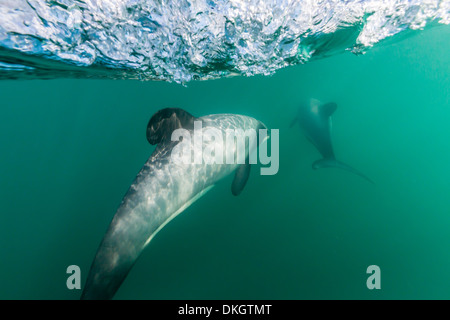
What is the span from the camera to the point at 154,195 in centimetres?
374

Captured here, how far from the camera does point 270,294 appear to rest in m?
10.6

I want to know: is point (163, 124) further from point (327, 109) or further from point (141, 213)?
point (327, 109)

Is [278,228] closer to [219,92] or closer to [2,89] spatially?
[219,92]

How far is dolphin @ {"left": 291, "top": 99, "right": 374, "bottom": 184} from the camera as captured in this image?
1135cm

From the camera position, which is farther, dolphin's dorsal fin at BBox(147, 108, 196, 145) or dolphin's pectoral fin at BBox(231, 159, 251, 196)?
dolphin's pectoral fin at BBox(231, 159, 251, 196)

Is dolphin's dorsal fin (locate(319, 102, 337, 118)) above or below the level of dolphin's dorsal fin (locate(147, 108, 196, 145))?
above

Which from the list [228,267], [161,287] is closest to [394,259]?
[228,267]

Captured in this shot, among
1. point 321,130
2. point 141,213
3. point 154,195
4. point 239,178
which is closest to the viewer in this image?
point 141,213

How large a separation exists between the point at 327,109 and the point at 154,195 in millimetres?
10563

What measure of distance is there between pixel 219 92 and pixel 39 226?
17.9 metres

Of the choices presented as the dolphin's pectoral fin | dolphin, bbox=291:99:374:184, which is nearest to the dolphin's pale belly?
the dolphin's pectoral fin

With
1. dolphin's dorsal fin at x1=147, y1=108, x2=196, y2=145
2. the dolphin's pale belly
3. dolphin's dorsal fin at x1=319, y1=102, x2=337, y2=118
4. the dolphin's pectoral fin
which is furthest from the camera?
dolphin's dorsal fin at x1=319, y1=102, x2=337, y2=118

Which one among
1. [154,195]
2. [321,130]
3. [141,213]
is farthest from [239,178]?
[321,130]

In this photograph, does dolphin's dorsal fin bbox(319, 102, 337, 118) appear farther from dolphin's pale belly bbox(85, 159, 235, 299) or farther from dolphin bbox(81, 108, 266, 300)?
dolphin's pale belly bbox(85, 159, 235, 299)
